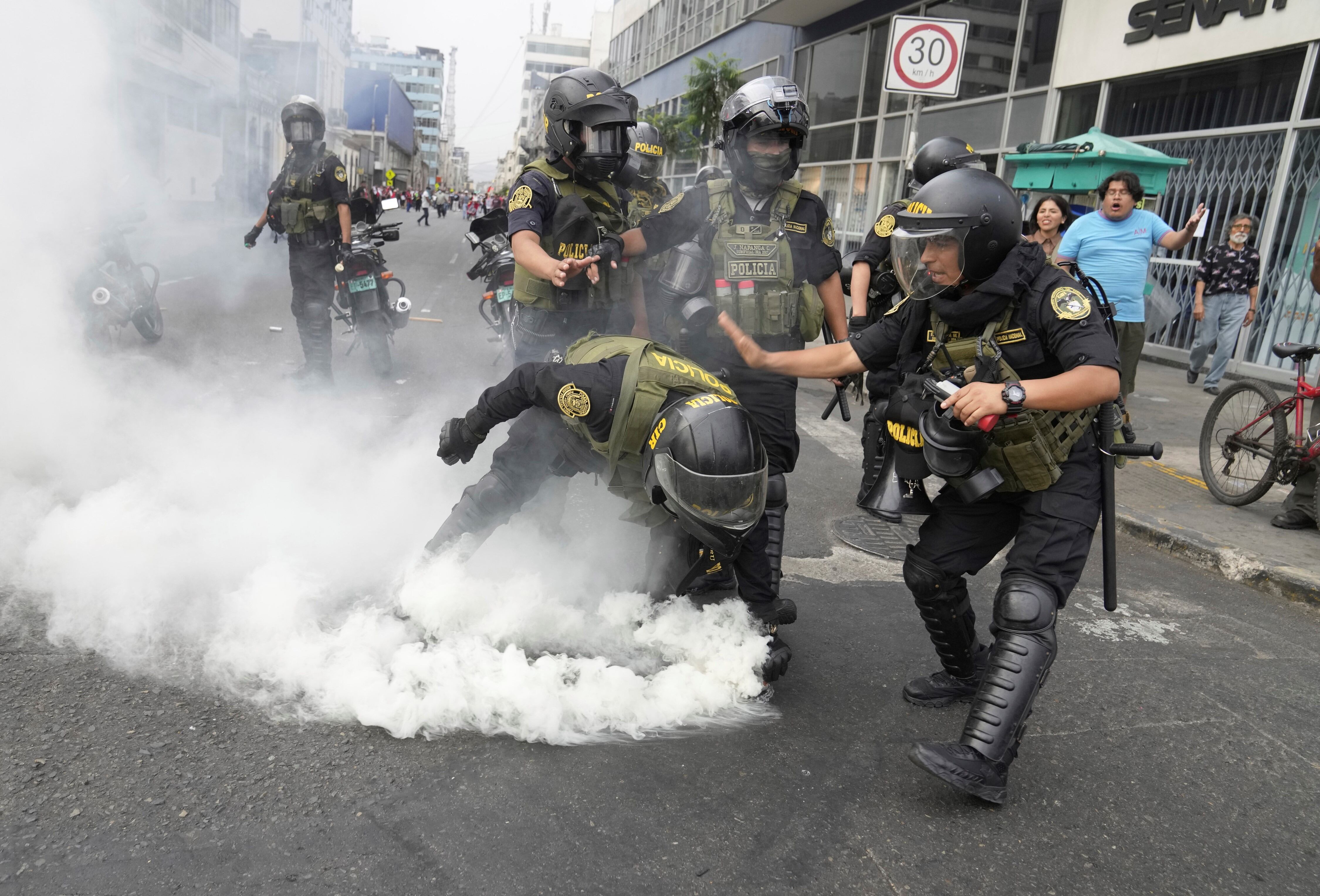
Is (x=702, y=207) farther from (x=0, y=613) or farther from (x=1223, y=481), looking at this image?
(x=1223, y=481)

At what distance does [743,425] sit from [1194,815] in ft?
5.18

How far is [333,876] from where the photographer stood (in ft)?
6.35

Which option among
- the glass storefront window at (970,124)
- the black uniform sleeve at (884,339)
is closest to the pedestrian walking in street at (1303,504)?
the black uniform sleeve at (884,339)

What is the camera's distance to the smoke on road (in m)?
2.62

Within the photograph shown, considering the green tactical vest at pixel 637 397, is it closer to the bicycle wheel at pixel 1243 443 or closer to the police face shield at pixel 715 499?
the police face shield at pixel 715 499

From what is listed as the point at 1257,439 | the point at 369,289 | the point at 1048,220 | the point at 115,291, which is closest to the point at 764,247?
the point at 1048,220

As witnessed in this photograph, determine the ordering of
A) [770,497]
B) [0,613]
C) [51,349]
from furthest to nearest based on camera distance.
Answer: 1. [51,349]
2. [770,497]
3. [0,613]

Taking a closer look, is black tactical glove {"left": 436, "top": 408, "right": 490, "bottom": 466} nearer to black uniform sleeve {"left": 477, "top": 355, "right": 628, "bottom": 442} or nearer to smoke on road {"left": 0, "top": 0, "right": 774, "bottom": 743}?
black uniform sleeve {"left": 477, "top": 355, "right": 628, "bottom": 442}

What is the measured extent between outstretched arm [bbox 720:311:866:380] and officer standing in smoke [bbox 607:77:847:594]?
0.42m

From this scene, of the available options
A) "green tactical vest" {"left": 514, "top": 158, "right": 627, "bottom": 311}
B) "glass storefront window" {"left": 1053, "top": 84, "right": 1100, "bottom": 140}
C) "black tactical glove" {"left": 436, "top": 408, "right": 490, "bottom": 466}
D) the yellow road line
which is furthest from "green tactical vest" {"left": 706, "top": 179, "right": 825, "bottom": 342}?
"glass storefront window" {"left": 1053, "top": 84, "right": 1100, "bottom": 140}

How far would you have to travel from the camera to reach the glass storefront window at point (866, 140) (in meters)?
18.0

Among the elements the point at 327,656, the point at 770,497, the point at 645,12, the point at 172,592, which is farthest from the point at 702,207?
the point at 645,12

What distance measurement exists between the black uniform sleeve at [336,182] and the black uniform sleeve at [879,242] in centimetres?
365

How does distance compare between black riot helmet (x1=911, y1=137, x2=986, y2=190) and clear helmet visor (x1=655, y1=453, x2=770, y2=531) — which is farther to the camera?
black riot helmet (x1=911, y1=137, x2=986, y2=190)
